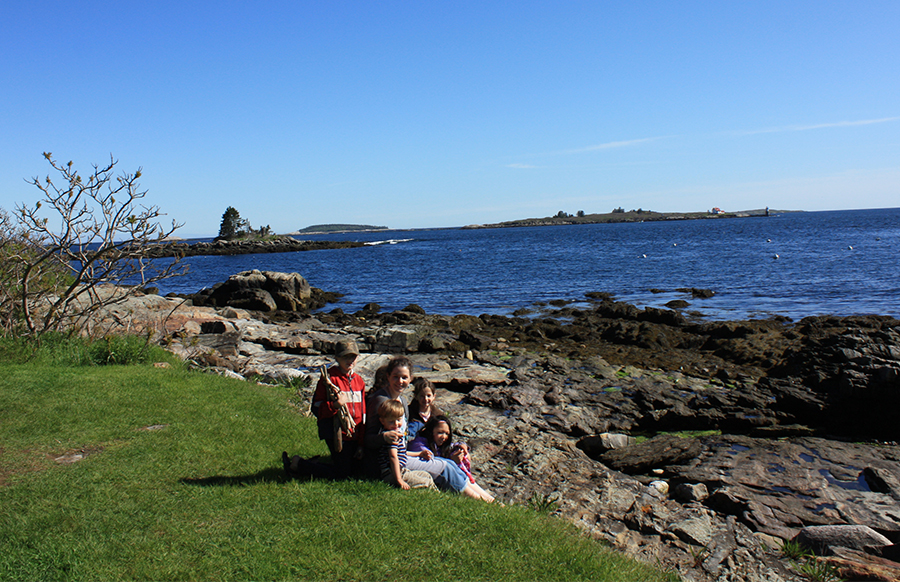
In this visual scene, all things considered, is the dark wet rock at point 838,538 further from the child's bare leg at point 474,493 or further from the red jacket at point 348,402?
the red jacket at point 348,402

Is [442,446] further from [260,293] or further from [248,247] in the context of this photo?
[248,247]

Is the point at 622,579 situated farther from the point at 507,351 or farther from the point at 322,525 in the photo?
the point at 507,351

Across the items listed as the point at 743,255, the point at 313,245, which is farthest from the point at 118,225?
the point at 313,245

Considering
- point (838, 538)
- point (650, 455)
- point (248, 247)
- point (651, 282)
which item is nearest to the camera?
point (838, 538)

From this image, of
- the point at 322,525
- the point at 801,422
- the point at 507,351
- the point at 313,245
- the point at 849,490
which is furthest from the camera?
the point at 313,245

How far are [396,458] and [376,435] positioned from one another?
314 mm

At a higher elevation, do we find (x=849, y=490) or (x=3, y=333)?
(x=3, y=333)

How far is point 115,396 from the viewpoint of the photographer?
912 cm

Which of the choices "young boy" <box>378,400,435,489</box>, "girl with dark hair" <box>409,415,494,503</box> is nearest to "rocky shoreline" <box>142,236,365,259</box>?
"girl with dark hair" <box>409,415,494,503</box>

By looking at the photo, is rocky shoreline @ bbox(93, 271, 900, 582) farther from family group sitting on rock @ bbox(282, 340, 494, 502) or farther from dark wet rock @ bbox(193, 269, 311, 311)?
dark wet rock @ bbox(193, 269, 311, 311)

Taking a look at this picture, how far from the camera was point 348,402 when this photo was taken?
6.22m

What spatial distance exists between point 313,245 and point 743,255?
78.1 m

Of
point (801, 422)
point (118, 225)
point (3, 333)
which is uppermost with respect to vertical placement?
point (118, 225)

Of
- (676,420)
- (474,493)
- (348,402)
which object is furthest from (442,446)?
(676,420)
